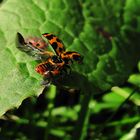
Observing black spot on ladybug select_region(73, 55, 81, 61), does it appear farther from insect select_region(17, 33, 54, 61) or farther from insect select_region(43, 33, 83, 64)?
insect select_region(17, 33, 54, 61)

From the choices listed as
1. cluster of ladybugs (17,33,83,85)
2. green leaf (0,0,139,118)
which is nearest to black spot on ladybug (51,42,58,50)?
cluster of ladybugs (17,33,83,85)

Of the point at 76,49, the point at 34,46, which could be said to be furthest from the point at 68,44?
the point at 34,46

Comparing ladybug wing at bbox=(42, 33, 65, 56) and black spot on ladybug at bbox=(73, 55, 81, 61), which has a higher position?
ladybug wing at bbox=(42, 33, 65, 56)

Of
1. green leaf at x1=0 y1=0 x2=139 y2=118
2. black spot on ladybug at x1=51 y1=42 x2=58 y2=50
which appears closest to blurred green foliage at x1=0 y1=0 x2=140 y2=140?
green leaf at x1=0 y1=0 x2=139 y2=118

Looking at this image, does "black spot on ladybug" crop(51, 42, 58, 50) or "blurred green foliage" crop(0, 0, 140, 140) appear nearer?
"blurred green foliage" crop(0, 0, 140, 140)

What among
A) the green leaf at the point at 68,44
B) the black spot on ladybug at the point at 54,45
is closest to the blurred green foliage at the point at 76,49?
the green leaf at the point at 68,44

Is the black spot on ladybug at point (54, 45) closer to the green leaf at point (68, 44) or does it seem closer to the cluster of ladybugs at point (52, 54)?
the cluster of ladybugs at point (52, 54)

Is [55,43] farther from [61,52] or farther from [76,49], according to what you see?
[76,49]

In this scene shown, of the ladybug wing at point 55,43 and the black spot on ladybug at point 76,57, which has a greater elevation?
the ladybug wing at point 55,43
